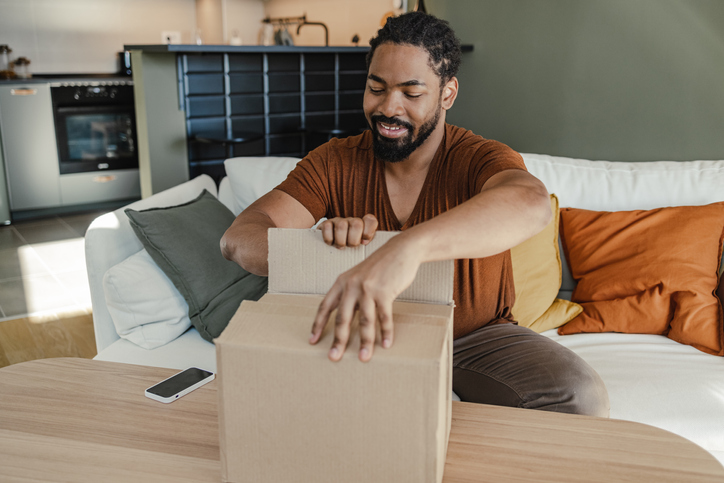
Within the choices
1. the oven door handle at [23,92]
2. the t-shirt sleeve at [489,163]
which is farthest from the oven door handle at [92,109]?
the t-shirt sleeve at [489,163]

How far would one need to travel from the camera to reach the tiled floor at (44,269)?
2942mm

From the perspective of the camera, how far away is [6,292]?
123 inches

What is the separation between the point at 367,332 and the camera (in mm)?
677

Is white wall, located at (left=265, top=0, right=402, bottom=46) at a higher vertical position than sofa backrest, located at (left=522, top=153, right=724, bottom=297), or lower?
higher

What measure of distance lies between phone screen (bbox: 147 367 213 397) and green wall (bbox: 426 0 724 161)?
6.69 feet

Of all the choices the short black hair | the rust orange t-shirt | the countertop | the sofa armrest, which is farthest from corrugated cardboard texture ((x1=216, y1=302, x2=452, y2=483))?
the countertop

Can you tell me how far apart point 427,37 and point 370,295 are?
0.88 metres

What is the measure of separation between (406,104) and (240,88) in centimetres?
283

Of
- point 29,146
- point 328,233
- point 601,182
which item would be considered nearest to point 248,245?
point 328,233

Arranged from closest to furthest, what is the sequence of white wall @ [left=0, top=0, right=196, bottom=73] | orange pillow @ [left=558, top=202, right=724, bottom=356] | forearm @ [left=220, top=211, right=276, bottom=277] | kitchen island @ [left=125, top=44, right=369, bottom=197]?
forearm @ [left=220, top=211, right=276, bottom=277] < orange pillow @ [left=558, top=202, right=724, bottom=356] < kitchen island @ [left=125, top=44, right=369, bottom=197] < white wall @ [left=0, top=0, right=196, bottom=73]

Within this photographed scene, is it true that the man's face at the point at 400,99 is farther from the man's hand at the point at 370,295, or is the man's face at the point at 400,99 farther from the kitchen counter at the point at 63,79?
the kitchen counter at the point at 63,79

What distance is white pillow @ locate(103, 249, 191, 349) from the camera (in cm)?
163

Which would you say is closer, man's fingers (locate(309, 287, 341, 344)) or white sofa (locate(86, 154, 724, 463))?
man's fingers (locate(309, 287, 341, 344))

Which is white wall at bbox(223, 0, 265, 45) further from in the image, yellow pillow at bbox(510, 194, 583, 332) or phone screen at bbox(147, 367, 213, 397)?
phone screen at bbox(147, 367, 213, 397)
